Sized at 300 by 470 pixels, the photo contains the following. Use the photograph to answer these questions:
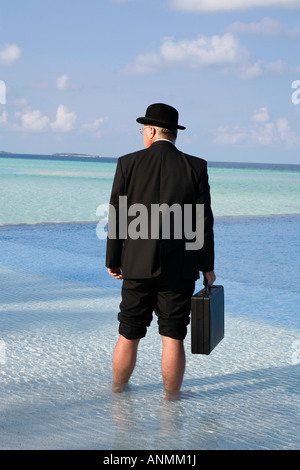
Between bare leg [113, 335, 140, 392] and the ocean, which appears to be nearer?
the ocean

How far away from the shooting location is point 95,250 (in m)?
10.8

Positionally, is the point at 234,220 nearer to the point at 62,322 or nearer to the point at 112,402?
the point at 62,322

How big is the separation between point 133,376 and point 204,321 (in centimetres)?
94

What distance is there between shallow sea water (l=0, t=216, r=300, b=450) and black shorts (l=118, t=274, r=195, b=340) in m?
0.44

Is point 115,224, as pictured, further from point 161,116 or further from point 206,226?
point 161,116

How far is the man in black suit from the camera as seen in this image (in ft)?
11.9

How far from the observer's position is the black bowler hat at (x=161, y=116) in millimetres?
3742

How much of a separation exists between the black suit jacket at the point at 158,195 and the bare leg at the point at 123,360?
1.31 ft

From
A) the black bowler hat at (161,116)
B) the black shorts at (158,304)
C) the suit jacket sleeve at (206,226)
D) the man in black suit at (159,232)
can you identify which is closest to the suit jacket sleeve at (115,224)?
the man in black suit at (159,232)

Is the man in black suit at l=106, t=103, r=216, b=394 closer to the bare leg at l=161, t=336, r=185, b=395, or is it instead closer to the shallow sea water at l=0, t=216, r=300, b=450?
the bare leg at l=161, t=336, r=185, b=395

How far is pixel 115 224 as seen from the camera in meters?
3.68

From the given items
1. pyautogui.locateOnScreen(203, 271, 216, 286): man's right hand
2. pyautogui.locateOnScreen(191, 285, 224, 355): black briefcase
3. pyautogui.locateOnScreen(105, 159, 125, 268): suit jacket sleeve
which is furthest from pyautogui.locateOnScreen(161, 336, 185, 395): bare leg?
pyautogui.locateOnScreen(105, 159, 125, 268): suit jacket sleeve
